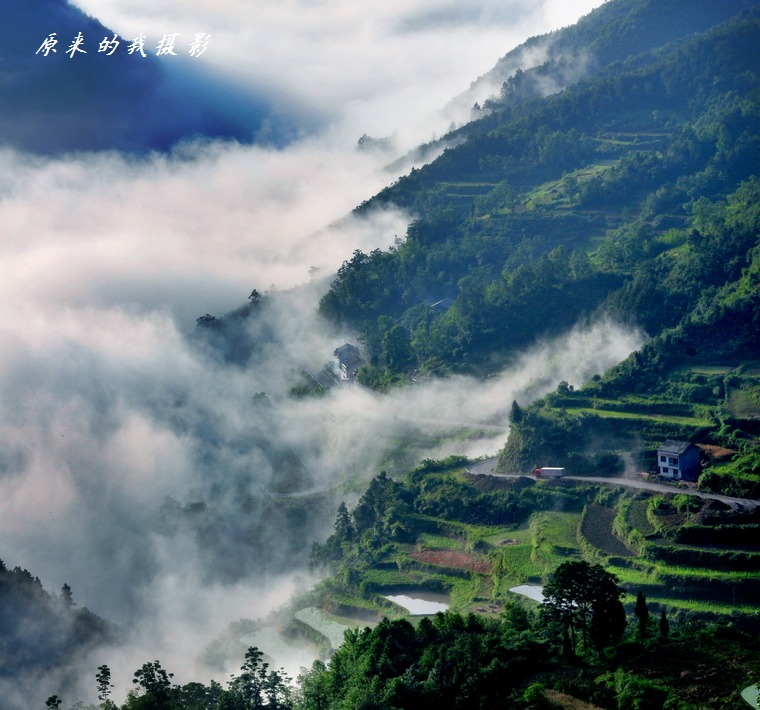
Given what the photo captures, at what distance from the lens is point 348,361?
63.6 meters

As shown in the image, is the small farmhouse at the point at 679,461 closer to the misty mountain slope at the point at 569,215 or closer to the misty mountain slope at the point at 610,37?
the misty mountain slope at the point at 569,215

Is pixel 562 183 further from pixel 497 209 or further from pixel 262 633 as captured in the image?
pixel 262 633

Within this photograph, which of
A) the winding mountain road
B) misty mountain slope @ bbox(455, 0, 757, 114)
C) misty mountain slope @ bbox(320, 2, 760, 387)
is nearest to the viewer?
the winding mountain road

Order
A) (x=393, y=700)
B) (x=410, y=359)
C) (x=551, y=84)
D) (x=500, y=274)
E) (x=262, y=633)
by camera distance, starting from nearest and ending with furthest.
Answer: (x=393, y=700)
(x=262, y=633)
(x=410, y=359)
(x=500, y=274)
(x=551, y=84)

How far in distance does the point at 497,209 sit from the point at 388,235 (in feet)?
25.8

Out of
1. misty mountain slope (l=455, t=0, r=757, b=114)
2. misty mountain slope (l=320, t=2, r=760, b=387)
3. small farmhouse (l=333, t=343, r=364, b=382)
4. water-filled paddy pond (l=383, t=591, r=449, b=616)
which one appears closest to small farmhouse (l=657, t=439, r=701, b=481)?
water-filled paddy pond (l=383, t=591, r=449, b=616)

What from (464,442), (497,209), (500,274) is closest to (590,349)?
(464,442)

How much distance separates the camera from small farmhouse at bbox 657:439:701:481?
143 feet

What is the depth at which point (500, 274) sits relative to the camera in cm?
6694

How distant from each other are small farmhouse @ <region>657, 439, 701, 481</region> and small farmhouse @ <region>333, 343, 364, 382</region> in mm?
22097

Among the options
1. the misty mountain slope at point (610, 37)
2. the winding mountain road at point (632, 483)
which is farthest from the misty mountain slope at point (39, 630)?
the misty mountain slope at point (610, 37)

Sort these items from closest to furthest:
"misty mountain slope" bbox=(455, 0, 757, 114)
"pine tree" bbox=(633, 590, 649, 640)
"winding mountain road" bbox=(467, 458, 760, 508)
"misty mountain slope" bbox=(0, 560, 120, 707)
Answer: "pine tree" bbox=(633, 590, 649, 640) → "misty mountain slope" bbox=(0, 560, 120, 707) → "winding mountain road" bbox=(467, 458, 760, 508) → "misty mountain slope" bbox=(455, 0, 757, 114)

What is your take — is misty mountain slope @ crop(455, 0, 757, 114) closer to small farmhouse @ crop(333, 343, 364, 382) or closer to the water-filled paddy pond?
small farmhouse @ crop(333, 343, 364, 382)

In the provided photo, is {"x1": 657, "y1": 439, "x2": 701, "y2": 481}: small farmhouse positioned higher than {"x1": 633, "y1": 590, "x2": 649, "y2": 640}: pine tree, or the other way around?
{"x1": 657, "y1": 439, "x2": 701, "y2": 481}: small farmhouse
